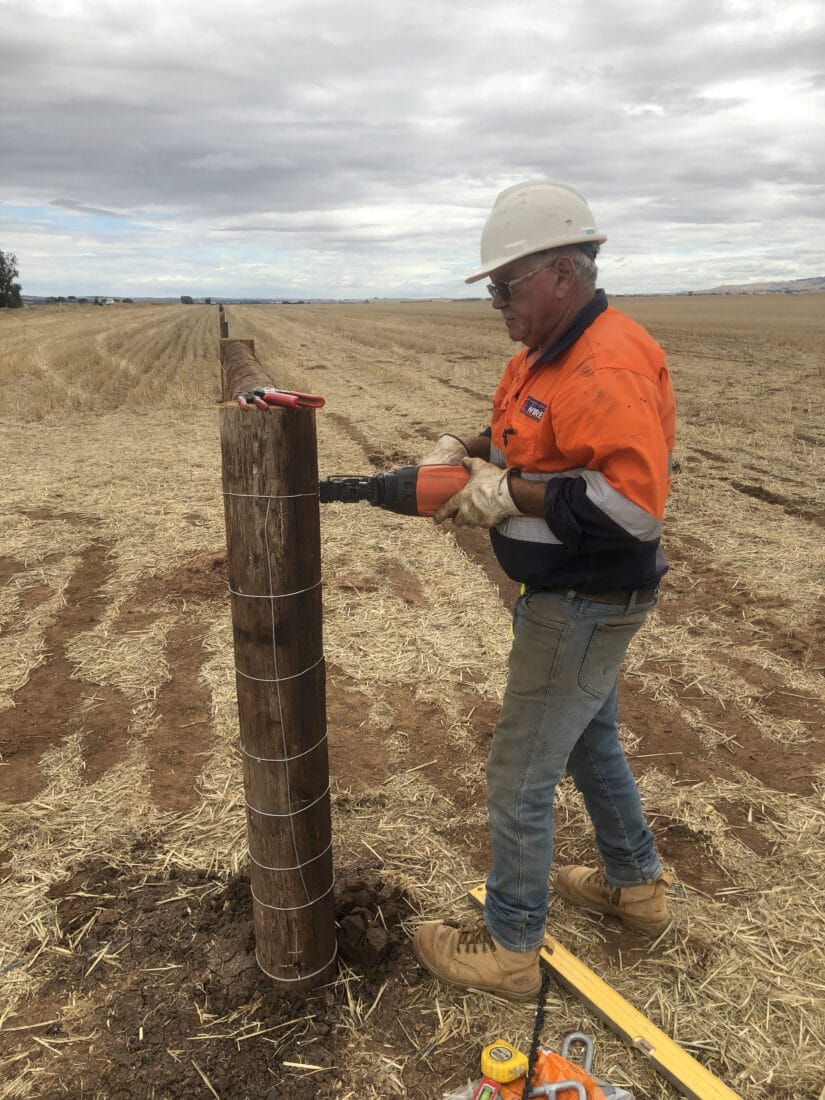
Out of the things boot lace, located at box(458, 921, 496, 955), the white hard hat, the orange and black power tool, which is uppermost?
the white hard hat

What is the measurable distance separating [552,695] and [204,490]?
23.6ft

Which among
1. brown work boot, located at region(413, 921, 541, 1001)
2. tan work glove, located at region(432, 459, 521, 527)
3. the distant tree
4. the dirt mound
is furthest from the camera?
Result: the distant tree

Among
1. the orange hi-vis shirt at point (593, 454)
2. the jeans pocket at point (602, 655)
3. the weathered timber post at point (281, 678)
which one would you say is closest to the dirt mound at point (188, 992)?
the weathered timber post at point (281, 678)

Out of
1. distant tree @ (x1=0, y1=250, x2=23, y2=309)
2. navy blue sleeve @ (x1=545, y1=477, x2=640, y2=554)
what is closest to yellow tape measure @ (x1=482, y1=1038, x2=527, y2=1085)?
navy blue sleeve @ (x1=545, y1=477, x2=640, y2=554)

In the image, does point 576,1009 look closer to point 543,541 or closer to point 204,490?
point 543,541

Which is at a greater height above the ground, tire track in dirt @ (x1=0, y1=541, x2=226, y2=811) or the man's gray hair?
the man's gray hair

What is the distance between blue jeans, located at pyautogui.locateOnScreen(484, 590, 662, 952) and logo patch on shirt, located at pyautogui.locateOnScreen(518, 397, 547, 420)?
53cm

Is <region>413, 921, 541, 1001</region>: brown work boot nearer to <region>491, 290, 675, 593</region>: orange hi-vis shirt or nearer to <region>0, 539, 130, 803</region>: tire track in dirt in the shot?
<region>491, 290, 675, 593</region>: orange hi-vis shirt

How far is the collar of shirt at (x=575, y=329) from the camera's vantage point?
2.19 metres

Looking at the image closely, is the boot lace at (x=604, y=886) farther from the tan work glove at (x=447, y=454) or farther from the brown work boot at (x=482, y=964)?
the tan work glove at (x=447, y=454)

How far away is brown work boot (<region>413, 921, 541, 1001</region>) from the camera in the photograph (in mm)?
2693

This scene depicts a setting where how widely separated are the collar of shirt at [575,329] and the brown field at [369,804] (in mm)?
2198

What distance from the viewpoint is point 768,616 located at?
223 inches

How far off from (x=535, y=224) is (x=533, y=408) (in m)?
0.51
